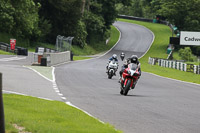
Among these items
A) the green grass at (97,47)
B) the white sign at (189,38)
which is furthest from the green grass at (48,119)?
the green grass at (97,47)

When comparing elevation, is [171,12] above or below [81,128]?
above

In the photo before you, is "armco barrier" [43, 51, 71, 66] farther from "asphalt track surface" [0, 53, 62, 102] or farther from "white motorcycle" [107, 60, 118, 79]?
"asphalt track surface" [0, 53, 62, 102]

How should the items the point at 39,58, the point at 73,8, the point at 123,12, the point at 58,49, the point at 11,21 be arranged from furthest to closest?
the point at 123,12 → the point at 73,8 → the point at 11,21 → the point at 58,49 → the point at 39,58

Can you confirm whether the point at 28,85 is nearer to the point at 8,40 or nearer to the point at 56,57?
the point at 56,57

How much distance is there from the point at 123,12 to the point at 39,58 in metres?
106

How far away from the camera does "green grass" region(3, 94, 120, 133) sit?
8469mm

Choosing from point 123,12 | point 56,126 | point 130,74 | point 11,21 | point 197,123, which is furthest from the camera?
point 123,12

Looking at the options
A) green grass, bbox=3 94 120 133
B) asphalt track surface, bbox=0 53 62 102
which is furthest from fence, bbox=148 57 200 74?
green grass, bbox=3 94 120 133

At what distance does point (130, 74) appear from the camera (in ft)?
59.5

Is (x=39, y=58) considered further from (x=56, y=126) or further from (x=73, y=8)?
(x=73, y=8)

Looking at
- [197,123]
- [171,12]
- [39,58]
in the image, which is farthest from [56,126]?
[171,12]

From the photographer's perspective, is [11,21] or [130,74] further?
[11,21]

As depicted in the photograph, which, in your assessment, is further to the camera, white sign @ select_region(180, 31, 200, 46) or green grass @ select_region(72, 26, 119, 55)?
green grass @ select_region(72, 26, 119, 55)

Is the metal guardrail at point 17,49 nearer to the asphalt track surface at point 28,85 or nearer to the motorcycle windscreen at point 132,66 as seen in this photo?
the asphalt track surface at point 28,85
